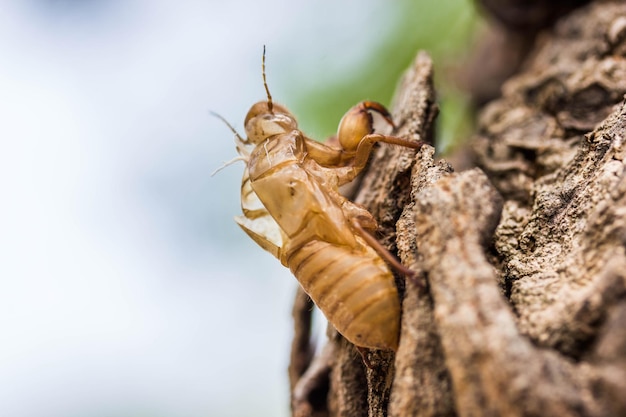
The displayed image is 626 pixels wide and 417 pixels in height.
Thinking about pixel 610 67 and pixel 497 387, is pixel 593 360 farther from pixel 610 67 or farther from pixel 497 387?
pixel 610 67

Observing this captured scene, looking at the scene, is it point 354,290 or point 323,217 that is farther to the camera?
point 323,217

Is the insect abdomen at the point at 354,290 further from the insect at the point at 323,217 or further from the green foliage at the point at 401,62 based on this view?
the green foliage at the point at 401,62

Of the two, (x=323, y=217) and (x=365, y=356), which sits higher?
(x=323, y=217)

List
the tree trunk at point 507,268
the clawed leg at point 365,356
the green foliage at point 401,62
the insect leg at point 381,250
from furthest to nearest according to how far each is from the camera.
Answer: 1. the green foliage at point 401,62
2. the clawed leg at point 365,356
3. the insect leg at point 381,250
4. the tree trunk at point 507,268

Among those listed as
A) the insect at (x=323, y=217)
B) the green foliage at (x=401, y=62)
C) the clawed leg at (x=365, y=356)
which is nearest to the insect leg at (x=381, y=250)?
the insect at (x=323, y=217)

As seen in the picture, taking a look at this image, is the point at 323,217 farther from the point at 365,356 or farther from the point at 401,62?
the point at 401,62

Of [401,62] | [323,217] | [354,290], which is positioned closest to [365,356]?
[354,290]

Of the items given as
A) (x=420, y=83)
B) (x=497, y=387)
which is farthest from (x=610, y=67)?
(x=497, y=387)


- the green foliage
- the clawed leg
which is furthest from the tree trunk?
the green foliage
